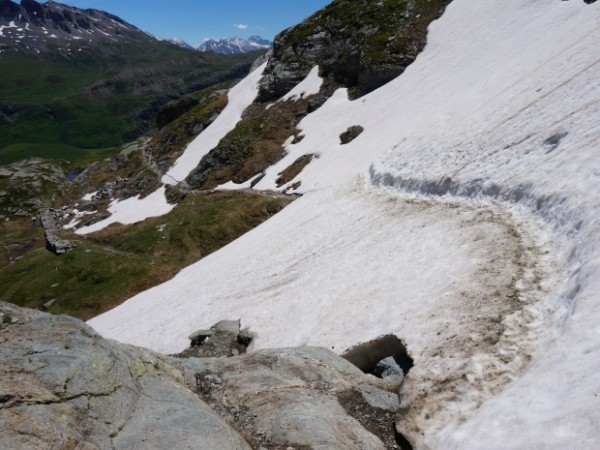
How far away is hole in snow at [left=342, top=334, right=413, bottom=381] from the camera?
15266 millimetres

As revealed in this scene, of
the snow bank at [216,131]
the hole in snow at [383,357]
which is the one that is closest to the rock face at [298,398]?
the hole in snow at [383,357]

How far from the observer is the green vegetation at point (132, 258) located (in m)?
52.4

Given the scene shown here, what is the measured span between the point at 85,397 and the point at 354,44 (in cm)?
7846

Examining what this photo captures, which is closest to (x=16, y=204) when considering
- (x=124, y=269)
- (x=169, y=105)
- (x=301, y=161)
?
(x=169, y=105)

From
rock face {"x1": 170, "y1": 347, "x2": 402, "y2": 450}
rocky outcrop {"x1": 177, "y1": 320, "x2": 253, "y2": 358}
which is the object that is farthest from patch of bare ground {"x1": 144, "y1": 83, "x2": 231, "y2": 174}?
rock face {"x1": 170, "y1": 347, "x2": 402, "y2": 450}

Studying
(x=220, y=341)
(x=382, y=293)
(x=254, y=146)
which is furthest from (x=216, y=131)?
(x=382, y=293)

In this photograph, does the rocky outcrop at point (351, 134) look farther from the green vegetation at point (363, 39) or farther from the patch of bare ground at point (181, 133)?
the patch of bare ground at point (181, 133)

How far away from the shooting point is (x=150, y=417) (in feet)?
35.6

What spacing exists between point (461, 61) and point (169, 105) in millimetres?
111020

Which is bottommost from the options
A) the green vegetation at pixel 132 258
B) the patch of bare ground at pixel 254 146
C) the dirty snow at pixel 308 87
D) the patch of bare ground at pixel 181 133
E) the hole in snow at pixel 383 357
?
the hole in snow at pixel 383 357

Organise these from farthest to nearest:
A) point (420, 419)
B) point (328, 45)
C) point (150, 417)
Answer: point (328, 45) < point (420, 419) < point (150, 417)

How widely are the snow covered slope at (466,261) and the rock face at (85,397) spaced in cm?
620

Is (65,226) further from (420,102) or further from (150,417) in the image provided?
(150,417)

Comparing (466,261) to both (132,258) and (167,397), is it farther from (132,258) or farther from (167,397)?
(132,258)
